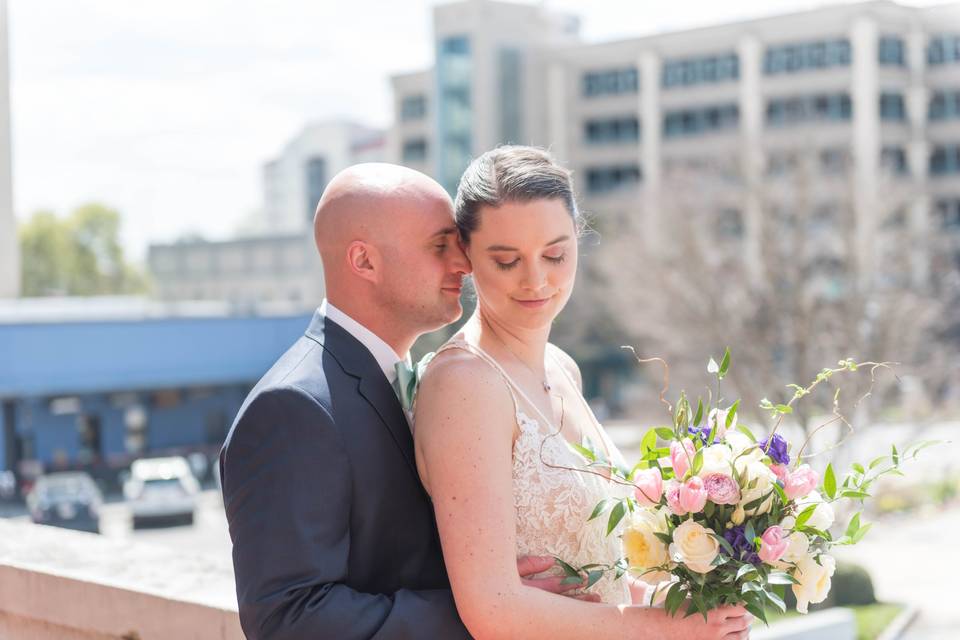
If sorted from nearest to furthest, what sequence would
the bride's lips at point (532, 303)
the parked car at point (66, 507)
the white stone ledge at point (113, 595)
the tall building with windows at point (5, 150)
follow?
the bride's lips at point (532, 303) → the white stone ledge at point (113, 595) → the tall building with windows at point (5, 150) → the parked car at point (66, 507)

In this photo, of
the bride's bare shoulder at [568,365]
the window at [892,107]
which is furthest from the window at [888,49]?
the bride's bare shoulder at [568,365]

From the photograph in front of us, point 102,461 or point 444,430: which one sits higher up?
point 444,430

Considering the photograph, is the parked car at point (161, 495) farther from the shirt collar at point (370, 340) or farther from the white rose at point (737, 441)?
the white rose at point (737, 441)

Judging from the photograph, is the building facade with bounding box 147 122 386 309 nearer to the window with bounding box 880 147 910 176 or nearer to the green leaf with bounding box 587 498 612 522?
the window with bounding box 880 147 910 176

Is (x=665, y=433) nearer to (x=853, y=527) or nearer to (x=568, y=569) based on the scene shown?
(x=568, y=569)

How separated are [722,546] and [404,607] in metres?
0.65

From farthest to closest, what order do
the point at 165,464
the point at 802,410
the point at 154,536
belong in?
the point at 165,464, the point at 154,536, the point at 802,410

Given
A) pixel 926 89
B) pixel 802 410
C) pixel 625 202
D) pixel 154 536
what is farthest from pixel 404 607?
pixel 926 89

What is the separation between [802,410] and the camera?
18625 millimetres

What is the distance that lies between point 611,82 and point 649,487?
184 ft

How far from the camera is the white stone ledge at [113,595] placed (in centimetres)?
326

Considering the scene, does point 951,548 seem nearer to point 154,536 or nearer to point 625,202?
point 154,536

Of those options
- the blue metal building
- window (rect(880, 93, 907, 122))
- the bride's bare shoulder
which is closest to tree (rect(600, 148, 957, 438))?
the blue metal building

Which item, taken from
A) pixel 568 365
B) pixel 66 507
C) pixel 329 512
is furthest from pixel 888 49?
pixel 329 512
